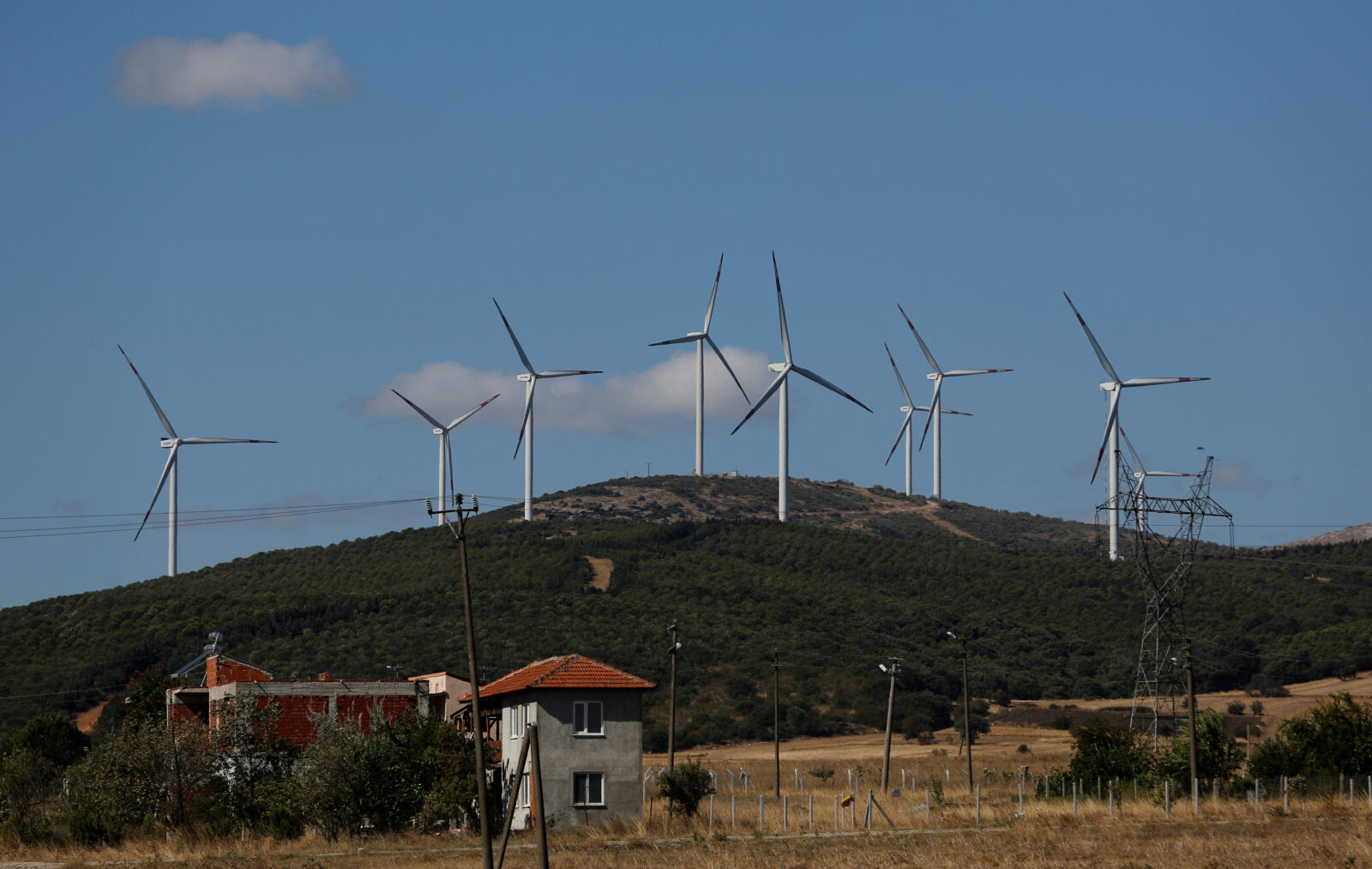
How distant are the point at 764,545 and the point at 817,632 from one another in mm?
39671

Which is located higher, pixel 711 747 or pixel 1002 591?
pixel 1002 591

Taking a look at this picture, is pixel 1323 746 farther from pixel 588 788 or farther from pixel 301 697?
pixel 301 697

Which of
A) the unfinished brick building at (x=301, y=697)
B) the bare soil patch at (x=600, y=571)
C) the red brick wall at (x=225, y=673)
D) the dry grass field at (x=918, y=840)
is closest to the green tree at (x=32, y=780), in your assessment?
the dry grass field at (x=918, y=840)

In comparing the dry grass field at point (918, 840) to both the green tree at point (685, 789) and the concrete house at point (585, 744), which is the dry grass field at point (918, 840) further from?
the concrete house at point (585, 744)

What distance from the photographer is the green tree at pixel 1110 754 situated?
59531 mm

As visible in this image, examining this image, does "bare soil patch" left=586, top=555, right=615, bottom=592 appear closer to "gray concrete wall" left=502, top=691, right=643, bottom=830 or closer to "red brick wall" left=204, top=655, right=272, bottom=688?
Result: "red brick wall" left=204, top=655, right=272, bottom=688

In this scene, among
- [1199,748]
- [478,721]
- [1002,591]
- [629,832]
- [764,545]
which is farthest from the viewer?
[764,545]

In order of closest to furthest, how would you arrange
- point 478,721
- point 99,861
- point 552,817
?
point 478,721
point 99,861
point 552,817

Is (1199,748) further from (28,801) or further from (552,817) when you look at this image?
(28,801)

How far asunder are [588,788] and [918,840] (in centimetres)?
1524

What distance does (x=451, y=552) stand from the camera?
155 m

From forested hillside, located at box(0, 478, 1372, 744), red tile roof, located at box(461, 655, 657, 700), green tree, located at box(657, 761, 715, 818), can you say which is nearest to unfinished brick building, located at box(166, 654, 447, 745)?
red tile roof, located at box(461, 655, 657, 700)

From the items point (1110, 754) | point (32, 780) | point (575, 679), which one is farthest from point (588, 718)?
point (32, 780)

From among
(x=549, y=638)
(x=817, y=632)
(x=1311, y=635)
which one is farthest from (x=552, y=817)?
(x=1311, y=635)
